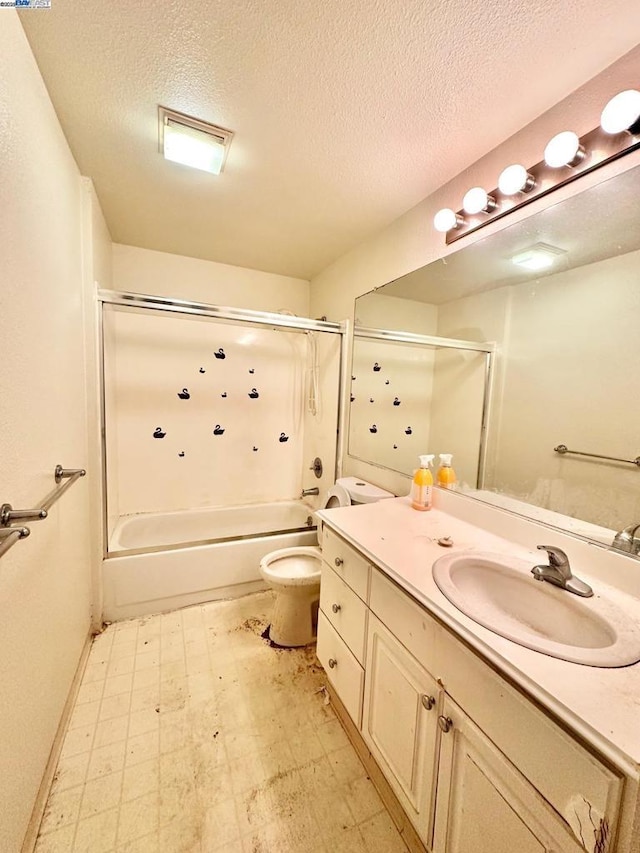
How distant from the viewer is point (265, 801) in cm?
106

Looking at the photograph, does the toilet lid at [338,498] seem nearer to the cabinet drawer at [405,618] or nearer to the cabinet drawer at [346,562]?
the cabinet drawer at [346,562]

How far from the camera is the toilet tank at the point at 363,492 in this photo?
1850 millimetres

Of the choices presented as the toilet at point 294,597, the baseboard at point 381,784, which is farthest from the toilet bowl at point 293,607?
the baseboard at point 381,784

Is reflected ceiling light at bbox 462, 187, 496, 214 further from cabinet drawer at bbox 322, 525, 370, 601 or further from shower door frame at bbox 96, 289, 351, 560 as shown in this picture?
cabinet drawer at bbox 322, 525, 370, 601

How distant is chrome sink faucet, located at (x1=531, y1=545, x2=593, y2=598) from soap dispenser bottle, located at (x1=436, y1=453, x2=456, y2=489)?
603mm

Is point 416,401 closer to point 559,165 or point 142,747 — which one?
point 559,165

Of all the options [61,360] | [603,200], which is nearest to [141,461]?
[61,360]

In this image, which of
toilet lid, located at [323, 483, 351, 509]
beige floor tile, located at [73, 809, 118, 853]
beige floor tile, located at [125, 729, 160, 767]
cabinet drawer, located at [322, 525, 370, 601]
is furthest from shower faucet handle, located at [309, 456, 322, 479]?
beige floor tile, located at [73, 809, 118, 853]

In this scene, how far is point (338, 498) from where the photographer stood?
199 centimetres

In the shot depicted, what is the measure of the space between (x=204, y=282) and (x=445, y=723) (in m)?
2.75

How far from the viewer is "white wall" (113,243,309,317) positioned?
7.52 feet

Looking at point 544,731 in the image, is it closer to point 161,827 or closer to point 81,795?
point 161,827

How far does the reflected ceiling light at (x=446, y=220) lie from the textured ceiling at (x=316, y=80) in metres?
0.18

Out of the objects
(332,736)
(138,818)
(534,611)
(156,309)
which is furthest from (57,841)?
(156,309)
